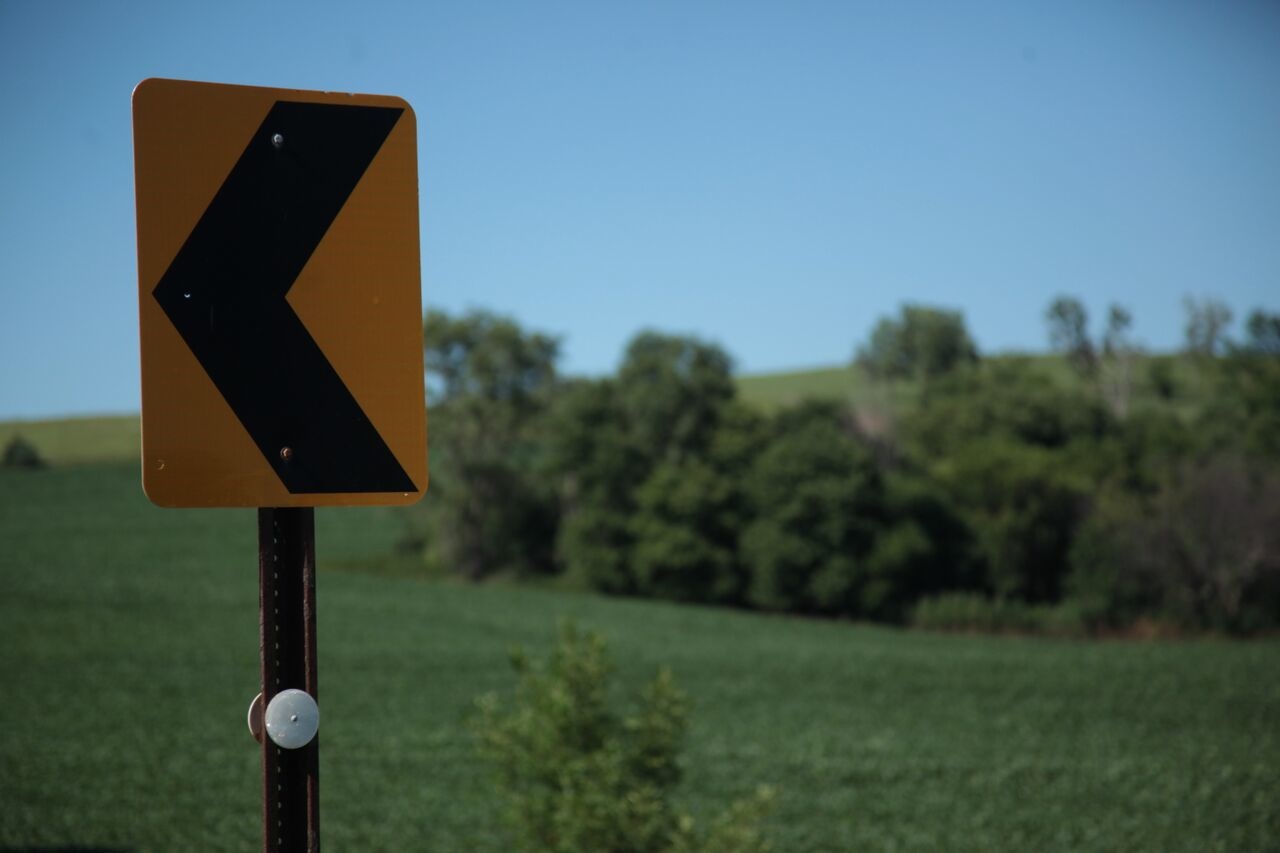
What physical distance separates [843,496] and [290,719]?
43182 millimetres

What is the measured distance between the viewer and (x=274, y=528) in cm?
178

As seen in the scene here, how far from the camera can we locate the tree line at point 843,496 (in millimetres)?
40344

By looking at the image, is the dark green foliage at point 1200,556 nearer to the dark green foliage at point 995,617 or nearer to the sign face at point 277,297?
the dark green foliage at point 995,617

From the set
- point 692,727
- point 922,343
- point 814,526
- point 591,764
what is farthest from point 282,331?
point 922,343

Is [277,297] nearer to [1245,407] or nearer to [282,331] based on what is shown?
[282,331]

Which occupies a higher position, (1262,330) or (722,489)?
(1262,330)

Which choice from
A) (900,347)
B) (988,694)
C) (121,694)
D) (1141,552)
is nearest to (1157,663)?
(988,694)

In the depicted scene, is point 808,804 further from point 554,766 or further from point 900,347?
point 900,347

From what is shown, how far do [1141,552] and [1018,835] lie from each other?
28755 mm

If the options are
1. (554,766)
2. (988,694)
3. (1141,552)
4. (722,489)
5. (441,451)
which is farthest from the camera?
(441,451)

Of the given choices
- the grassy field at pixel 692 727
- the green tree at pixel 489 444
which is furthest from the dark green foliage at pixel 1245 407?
the green tree at pixel 489 444

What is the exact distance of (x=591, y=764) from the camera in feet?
20.5

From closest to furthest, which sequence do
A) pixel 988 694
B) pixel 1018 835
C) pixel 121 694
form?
pixel 1018 835 < pixel 121 694 < pixel 988 694

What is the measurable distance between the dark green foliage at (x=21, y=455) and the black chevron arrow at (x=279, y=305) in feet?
159
